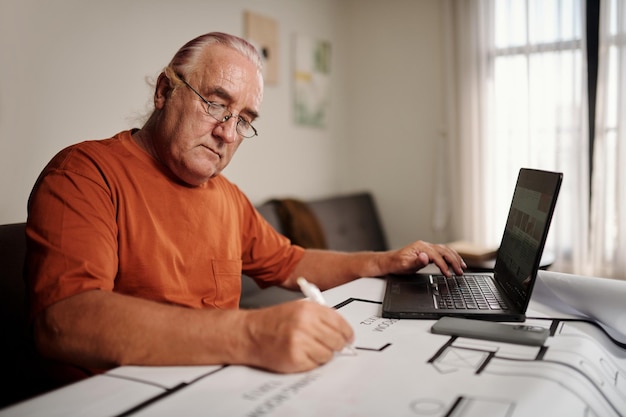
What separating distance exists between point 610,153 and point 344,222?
143cm

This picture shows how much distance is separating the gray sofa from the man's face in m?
1.22

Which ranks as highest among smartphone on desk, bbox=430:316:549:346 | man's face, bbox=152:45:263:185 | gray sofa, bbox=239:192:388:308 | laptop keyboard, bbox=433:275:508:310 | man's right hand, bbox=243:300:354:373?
man's face, bbox=152:45:263:185

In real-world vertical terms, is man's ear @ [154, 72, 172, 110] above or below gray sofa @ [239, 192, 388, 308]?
above

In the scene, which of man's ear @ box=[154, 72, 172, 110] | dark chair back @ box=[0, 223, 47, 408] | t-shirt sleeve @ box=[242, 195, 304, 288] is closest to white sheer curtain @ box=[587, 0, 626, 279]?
t-shirt sleeve @ box=[242, 195, 304, 288]

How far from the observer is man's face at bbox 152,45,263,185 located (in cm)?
133

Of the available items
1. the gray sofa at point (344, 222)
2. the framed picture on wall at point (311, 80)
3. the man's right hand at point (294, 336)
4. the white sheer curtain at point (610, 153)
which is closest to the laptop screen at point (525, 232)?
the man's right hand at point (294, 336)

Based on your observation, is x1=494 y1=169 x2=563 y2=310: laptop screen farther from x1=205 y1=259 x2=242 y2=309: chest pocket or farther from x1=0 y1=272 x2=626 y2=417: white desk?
x1=205 y1=259 x2=242 y2=309: chest pocket

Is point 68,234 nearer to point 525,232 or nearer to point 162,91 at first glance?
point 162,91

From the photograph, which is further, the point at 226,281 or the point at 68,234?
the point at 226,281

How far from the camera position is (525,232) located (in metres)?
1.17

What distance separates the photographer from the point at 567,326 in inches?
41.4

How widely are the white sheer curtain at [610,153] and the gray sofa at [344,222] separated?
3.96 ft

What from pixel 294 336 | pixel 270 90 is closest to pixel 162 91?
pixel 294 336

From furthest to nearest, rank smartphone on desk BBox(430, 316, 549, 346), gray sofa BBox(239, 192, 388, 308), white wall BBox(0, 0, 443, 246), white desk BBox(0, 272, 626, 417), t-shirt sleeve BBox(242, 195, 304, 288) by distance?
gray sofa BBox(239, 192, 388, 308) → white wall BBox(0, 0, 443, 246) → t-shirt sleeve BBox(242, 195, 304, 288) → smartphone on desk BBox(430, 316, 549, 346) → white desk BBox(0, 272, 626, 417)
